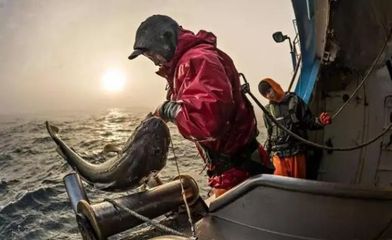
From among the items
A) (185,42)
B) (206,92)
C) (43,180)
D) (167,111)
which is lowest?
(43,180)

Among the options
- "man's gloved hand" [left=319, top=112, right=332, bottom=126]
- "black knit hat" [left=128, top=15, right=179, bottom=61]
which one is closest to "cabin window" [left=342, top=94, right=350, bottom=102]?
"man's gloved hand" [left=319, top=112, right=332, bottom=126]

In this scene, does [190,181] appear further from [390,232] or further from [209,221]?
[390,232]

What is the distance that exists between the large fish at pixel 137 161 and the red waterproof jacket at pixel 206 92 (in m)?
0.32

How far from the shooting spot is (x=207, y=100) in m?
2.73

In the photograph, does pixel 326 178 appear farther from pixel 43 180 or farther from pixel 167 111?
pixel 43 180

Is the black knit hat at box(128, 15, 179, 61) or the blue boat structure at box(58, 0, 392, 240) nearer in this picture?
the blue boat structure at box(58, 0, 392, 240)

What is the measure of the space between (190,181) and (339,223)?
1.77 metres

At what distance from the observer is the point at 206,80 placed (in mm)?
2801

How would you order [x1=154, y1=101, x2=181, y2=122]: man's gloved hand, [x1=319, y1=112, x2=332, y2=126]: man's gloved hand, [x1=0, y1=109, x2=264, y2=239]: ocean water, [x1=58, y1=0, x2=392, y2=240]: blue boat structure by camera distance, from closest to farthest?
[x1=58, y1=0, x2=392, y2=240]: blue boat structure
[x1=154, y1=101, x2=181, y2=122]: man's gloved hand
[x1=319, y1=112, x2=332, y2=126]: man's gloved hand
[x1=0, y1=109, x2=264, y2=239]: ocean water

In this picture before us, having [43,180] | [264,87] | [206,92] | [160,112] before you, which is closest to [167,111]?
[160,112]

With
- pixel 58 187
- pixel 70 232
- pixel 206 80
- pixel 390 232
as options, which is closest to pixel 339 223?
pixel 390 232

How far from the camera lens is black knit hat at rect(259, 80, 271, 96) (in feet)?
18.9

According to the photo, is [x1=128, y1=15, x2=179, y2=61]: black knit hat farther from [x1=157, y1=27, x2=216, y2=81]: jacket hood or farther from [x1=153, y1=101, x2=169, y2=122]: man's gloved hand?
[x1=153, y1=101, x2=169, y2=122]: man's gloved hand

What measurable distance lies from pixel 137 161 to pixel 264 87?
123 inches
